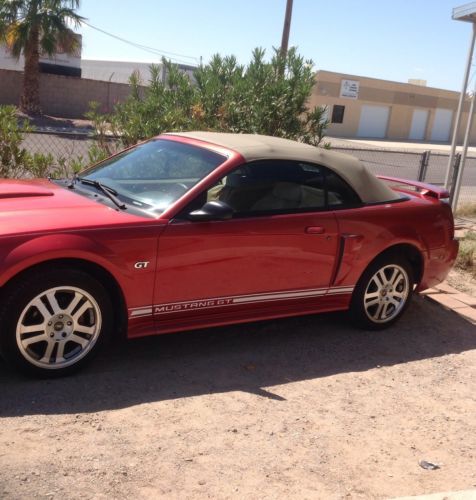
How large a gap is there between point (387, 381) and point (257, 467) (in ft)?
5.32

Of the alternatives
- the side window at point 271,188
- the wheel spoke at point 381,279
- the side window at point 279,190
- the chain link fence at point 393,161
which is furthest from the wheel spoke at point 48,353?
the chain link fence at point 393,161

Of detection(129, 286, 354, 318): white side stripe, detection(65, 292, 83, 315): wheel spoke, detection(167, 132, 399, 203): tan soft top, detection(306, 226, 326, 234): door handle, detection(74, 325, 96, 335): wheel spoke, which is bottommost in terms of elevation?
detection(74, 325, 96, 335): wheel spoke

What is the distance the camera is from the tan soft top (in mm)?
4922

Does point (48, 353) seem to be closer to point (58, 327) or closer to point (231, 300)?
point (58, 327)

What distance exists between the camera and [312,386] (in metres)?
4.45

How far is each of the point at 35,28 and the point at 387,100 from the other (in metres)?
31.8

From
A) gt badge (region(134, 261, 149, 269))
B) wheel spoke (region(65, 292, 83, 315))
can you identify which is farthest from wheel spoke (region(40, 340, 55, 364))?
gt badge (region(134, 261, 149, 269))

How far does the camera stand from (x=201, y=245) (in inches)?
171

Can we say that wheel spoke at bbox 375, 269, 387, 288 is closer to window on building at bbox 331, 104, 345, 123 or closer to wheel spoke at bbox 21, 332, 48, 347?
wheel spoke at bbox 21, 332, 48, 347

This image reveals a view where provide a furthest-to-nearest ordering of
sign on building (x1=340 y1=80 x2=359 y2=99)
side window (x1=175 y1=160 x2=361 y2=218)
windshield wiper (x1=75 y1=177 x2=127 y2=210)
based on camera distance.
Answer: sign on building (x1=340 y1=80 x2=359 y2=99), side window (x1=175 y1=160 x2=361 y2=218), windshield wiper (x1=75 y1=177 x2=127 y2=210)

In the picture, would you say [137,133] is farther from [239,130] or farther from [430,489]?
[430,489]

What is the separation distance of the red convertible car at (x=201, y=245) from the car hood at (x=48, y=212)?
0.01m

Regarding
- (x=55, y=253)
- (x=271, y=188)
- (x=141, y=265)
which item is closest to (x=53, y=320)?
(x=55, y=253)

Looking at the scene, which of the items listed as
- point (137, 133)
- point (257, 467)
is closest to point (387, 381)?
point (257, 467)
